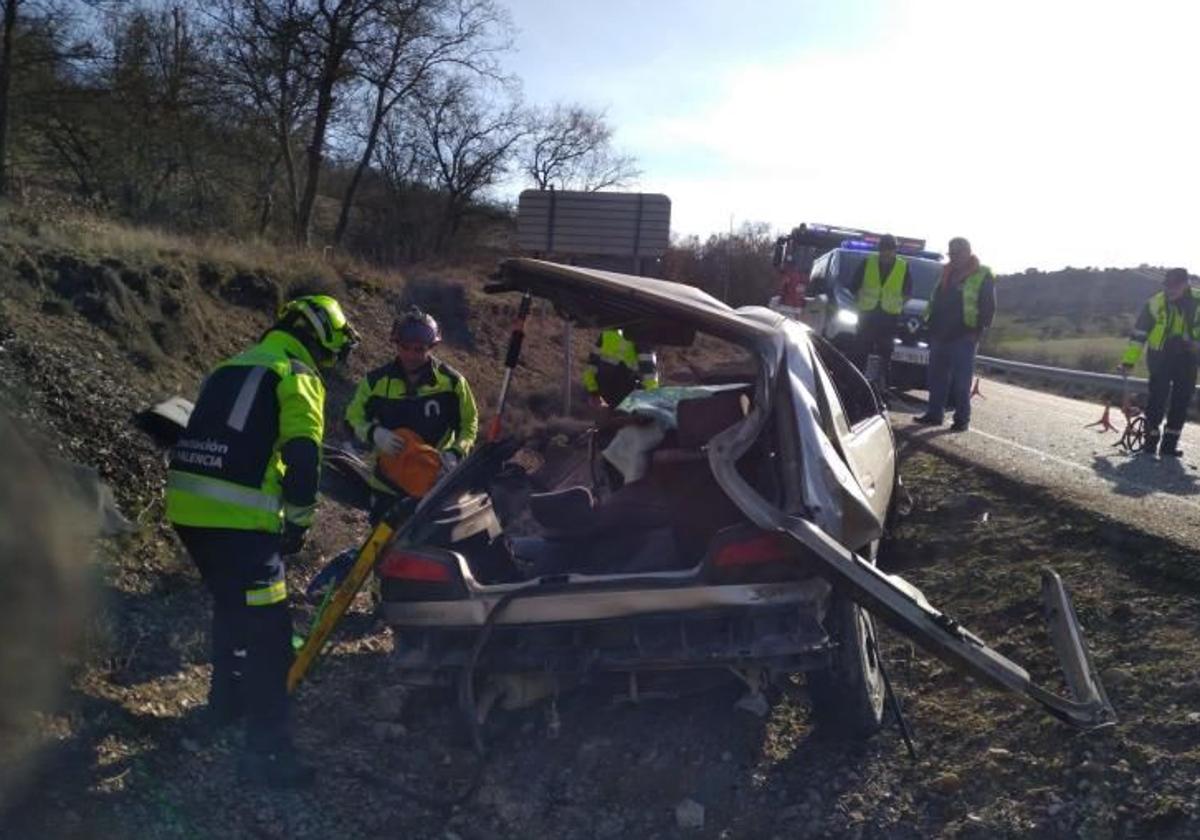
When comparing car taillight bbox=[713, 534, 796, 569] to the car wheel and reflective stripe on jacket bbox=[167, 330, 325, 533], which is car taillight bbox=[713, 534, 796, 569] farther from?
reflective stripe on jacket bbox=[167, 330, 325, 533]

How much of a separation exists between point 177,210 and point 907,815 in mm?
19979

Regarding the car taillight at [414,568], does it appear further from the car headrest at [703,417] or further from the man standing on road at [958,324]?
the man standing on road at [958,324]

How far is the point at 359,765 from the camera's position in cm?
427

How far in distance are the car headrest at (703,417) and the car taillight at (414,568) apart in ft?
3.85

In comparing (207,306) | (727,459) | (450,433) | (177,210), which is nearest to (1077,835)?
(727,459)

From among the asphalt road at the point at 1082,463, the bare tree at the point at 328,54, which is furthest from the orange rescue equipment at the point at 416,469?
the bare tree at the point at 328,54

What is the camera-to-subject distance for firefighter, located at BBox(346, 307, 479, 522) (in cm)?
560

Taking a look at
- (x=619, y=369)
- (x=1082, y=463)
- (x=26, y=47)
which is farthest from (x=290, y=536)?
(x=26, y=47)

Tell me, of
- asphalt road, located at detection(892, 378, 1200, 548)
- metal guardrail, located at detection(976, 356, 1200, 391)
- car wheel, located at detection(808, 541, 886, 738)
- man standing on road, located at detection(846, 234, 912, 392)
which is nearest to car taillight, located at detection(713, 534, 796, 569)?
car wheel, located at detection(808, 541, 886, 738)

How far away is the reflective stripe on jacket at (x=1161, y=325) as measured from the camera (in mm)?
9523

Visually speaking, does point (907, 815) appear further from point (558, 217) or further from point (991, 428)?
point (558, 217)

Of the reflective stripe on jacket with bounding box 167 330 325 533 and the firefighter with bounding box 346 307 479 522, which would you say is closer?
the reflective stripe on jacket with bounding box 167 330 325 533

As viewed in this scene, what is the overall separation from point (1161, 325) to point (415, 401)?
24.1 ft

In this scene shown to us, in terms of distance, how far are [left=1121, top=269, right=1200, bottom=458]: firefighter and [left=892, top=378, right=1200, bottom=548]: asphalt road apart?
0.32 meters
